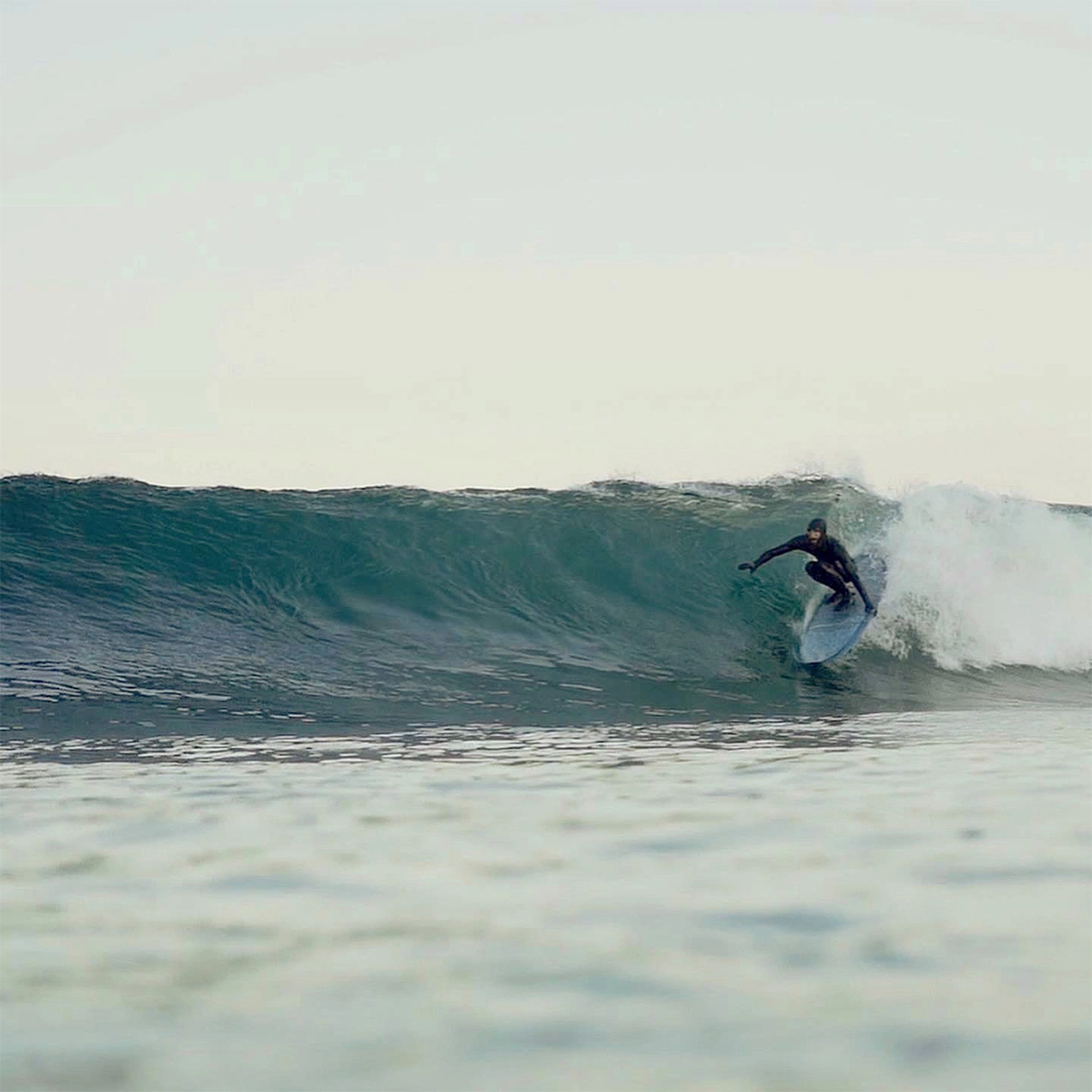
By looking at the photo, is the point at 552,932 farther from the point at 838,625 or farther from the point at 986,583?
the point at 986,583

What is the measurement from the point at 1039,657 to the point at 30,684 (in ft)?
33.5

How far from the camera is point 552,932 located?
3.69m

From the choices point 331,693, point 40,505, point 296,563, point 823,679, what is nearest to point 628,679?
point 823,679

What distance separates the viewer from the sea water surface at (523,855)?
9.36 ft

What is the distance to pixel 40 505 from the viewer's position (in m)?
17.7

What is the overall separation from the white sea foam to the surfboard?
29cm

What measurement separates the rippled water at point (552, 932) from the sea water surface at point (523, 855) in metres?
0.01

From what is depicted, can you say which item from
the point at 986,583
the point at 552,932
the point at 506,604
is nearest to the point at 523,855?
the point at 552,932

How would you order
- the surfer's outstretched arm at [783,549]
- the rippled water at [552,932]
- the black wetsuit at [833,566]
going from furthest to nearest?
1. the black wetsuit at [833,566]
2. the surfer's outstretched arm at [783,549]
3. the rippled water at [552,932]

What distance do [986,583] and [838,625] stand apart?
3012 millimetres

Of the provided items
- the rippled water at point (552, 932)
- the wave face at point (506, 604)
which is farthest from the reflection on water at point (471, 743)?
the rippled water at point (552, 932)

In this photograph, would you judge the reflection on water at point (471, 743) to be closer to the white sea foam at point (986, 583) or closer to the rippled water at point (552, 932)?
the rippled water at point (552, 932)

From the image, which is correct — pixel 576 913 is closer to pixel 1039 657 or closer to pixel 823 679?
pixel 823 679

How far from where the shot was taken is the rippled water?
2.77 meters
